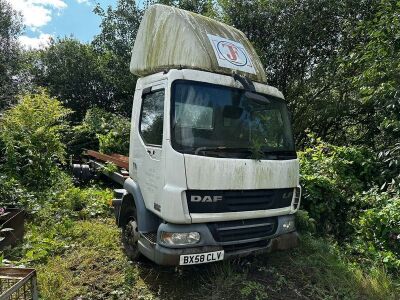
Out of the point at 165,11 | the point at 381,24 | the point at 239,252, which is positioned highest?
the point at 381,24

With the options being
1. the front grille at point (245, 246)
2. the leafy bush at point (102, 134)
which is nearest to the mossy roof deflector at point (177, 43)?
the front grille at point (245, 246)

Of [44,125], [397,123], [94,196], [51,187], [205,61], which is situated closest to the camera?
[205,61]

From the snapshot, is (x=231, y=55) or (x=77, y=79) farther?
(x=77, y=79)

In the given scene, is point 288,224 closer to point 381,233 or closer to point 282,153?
point 282,153

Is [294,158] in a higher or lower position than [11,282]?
higher

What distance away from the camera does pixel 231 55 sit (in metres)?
4.55

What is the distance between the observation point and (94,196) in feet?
24.6

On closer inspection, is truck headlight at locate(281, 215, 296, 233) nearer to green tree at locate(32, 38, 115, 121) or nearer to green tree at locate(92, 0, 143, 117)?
green tree at locate(92, 0, 143, 117)

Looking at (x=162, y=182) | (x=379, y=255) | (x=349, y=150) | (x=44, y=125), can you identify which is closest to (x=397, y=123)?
(x=349, y=150)

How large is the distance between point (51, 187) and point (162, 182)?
5.23 metres

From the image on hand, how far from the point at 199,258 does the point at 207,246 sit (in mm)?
153

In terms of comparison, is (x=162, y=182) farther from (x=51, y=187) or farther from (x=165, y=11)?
(x=51, y=187)

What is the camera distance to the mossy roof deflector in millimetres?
4250

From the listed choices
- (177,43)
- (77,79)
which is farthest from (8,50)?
(177,43)
